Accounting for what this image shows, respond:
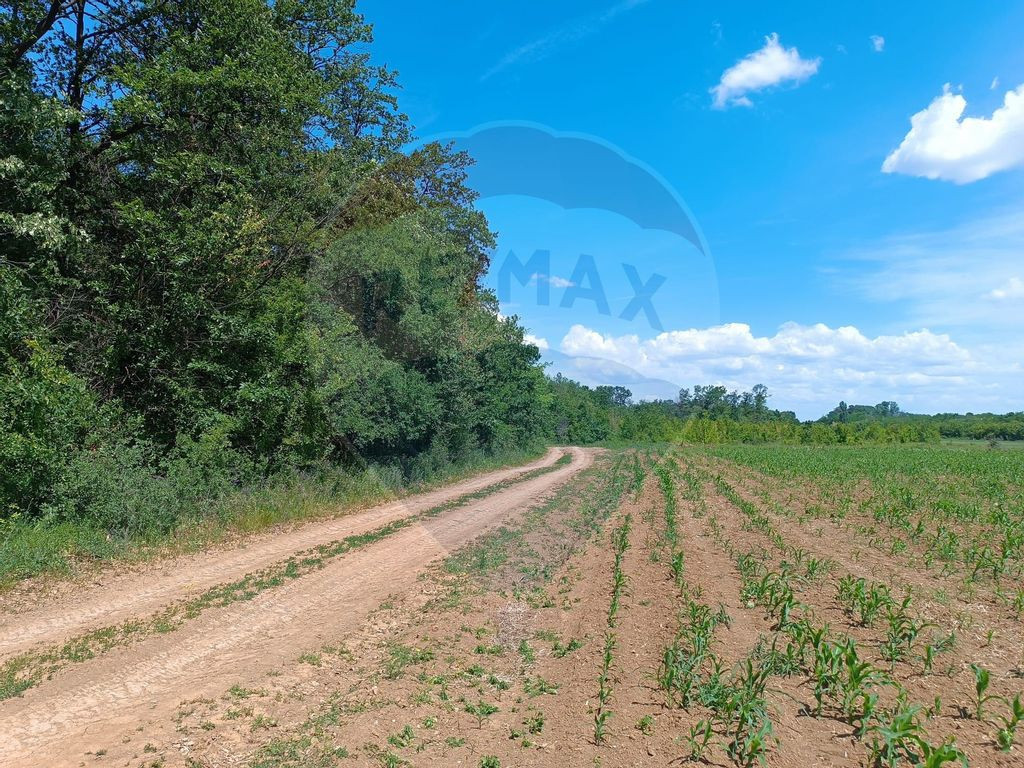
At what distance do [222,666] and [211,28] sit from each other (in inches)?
480

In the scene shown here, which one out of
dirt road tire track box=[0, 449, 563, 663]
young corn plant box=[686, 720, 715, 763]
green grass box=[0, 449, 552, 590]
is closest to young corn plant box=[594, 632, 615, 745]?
young corn plant box=[686, 720, 715, 763]

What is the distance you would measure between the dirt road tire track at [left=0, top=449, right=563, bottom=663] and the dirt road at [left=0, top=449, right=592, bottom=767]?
0.9 inches

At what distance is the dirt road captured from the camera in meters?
4.43

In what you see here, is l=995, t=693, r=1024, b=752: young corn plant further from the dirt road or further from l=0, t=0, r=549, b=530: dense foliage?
l=0, t=0, r=549, b=530: dense foliage

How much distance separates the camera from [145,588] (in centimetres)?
776

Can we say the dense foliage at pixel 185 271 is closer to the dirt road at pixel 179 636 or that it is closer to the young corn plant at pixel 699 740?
the dirt road at pixel 179 636

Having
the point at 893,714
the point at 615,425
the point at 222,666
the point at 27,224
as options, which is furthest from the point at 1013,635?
the point at 615,425

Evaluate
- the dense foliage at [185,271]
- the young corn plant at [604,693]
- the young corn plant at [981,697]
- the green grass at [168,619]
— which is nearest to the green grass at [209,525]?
the dense foliage at [185,271]

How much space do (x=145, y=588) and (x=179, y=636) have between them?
2085mm

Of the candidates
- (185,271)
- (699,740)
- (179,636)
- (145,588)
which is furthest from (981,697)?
(185,271)

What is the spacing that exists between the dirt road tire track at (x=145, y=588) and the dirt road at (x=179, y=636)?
2 cm

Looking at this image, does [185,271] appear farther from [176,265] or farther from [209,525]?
[209,525]

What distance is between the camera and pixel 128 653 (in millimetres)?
5746

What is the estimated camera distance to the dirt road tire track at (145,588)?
6.30 meters
